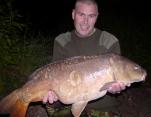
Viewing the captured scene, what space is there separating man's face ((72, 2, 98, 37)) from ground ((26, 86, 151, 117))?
2.77 meters

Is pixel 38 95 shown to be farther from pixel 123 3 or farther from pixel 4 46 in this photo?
pixel 123 3

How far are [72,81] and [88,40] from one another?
0.79m

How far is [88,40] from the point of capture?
430cm

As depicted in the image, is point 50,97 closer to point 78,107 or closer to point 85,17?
point 78,107

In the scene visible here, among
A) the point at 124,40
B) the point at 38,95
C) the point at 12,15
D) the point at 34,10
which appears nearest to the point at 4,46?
the point at 12,15

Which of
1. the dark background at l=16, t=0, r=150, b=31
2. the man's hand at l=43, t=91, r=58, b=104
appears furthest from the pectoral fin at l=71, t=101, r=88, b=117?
the dark background at l=16, t=0, r=150, b=31

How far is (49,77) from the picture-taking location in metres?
3.72

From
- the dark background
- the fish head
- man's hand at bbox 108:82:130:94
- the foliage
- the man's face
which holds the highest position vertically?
the man's face

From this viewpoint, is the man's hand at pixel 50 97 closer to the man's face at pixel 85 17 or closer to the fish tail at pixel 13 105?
the fish tail at pixel 13 105

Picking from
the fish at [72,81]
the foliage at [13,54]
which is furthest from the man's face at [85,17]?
the foliage at [13,54]

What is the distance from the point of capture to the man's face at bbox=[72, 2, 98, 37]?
4.18 meters

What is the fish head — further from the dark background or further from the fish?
the dark background

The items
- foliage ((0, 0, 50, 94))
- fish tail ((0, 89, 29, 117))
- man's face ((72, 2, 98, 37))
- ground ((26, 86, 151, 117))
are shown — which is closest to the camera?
fish tail ((0, 89, 29, 117))

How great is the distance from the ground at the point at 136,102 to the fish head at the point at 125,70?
9.17ft
